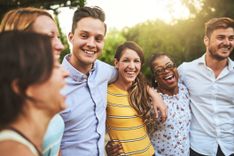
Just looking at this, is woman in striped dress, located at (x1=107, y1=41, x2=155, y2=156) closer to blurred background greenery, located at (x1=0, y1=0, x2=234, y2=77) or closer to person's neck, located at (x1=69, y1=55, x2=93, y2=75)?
person's neck, located at (x1=69, y1=55, x2=93, y2=75)

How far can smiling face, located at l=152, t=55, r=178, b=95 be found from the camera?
3.75m

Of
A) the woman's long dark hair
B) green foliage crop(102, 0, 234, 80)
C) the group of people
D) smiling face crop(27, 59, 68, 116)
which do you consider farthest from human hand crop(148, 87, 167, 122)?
green foliage crop(102, 0, 234, 80)

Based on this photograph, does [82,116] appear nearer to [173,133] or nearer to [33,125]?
[173,133]

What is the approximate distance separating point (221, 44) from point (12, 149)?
3.04 meters

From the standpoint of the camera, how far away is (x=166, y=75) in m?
3.76

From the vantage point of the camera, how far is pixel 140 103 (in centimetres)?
345

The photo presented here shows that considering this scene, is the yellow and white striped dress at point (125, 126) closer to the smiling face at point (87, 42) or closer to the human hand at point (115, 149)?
the human hand at point (115, 149)

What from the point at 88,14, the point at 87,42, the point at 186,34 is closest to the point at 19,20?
the point at 87,42

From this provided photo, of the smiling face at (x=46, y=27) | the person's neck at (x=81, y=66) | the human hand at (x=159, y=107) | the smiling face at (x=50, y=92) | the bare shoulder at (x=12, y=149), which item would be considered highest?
the smiling face at (x=46, y=27)

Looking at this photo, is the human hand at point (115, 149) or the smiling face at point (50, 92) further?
the human hand at point (115, 149)

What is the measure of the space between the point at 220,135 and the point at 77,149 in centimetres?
164

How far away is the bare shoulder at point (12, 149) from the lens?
135cm

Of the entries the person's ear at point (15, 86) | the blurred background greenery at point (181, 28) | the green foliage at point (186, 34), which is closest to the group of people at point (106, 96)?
the person's ear at point (15, 86)

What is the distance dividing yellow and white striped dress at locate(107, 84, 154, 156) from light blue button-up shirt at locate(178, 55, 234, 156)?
700 mm
